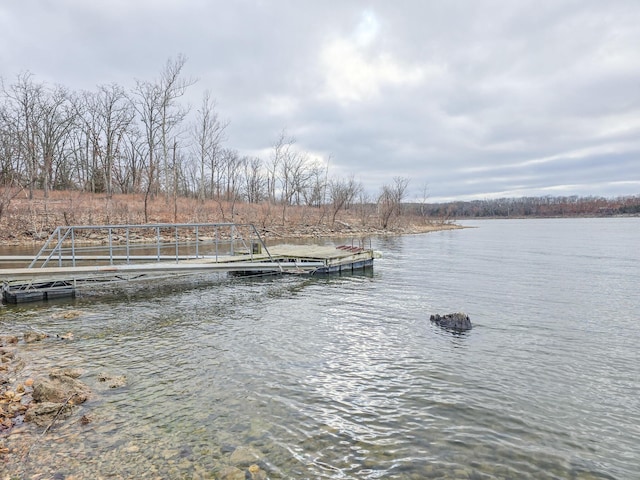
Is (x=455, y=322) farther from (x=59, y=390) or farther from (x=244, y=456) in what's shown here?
(x=59, y=390)

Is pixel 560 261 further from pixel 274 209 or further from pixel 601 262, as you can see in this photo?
pixel 274 209

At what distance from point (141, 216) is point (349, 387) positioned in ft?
110

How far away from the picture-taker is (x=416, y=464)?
13.3 ft

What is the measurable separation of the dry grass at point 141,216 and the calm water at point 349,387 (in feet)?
78.6

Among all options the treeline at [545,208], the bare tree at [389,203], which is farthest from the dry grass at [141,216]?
the treeline at [545,208]

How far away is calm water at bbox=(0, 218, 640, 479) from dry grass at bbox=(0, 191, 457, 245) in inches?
943

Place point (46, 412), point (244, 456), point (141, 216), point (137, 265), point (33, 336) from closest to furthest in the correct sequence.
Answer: point (244, 456) < point (46, 412) < point (33, 336) < point (137, 265) < point (141, 216)

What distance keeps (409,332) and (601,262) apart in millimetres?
17721

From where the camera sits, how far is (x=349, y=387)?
19.3 feet

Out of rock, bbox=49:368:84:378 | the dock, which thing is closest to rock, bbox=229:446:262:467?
rock, bbox=49:368:84:378

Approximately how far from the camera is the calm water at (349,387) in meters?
4.10

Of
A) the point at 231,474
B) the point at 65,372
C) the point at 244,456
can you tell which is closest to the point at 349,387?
the point at 244,456

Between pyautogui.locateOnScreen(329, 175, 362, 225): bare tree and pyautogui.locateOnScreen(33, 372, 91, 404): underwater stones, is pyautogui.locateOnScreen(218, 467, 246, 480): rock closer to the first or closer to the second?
pyautogui.locateOnScreen(33, 372, 91, 404): underwater stones

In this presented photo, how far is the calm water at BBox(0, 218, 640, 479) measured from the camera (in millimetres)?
4102
